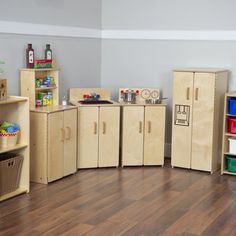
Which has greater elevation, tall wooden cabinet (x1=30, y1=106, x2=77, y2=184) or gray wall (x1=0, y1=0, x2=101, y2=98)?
gray wall (x1=0, y1=0, x2=101, y2=98)

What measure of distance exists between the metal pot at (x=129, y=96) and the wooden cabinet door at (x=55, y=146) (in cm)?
117

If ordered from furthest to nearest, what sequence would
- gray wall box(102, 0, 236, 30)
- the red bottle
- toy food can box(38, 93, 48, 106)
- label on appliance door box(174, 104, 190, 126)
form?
1. gray wall box(102, 0, 236, 30)
2. label on appliance door box(174, 104, 190, 126)
3. toy food can box(38, 93, 48, 106)
4. the red bottle

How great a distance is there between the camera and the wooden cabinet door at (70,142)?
514 cm

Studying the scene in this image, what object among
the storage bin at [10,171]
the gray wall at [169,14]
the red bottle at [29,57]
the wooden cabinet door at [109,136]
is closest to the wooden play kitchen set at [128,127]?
the wooden cabinet door at [109,136]

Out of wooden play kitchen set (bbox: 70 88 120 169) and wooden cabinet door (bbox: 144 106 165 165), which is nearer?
wooden play kitchen set (bbox: 70 88 120 169)

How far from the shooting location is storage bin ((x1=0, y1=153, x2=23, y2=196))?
14.3 feet

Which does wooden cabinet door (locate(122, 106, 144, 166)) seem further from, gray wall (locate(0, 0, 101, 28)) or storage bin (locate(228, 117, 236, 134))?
gray wall (locate(0, 0, 101, 28))

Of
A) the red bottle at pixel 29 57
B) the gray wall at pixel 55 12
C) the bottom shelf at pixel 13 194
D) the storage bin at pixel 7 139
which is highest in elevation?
the gray wall at pixel 55 12

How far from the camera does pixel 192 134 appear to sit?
5.55 metres

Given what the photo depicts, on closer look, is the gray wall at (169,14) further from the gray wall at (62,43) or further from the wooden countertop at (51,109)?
the wooden countertop at (51,109)

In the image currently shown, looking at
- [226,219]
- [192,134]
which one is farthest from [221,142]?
[226,219]

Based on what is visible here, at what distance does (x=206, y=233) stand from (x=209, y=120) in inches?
78.0

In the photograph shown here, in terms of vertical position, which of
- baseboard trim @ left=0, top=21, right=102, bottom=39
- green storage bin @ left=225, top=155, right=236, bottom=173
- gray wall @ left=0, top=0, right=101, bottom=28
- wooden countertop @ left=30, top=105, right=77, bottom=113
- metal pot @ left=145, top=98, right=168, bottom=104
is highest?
gray wall @ left=0, top=0, right=101, bottom=28

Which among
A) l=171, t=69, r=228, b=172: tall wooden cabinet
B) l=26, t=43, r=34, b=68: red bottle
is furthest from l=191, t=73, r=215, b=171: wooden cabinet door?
l=26, t=43, r=34, b=68: red bottle
